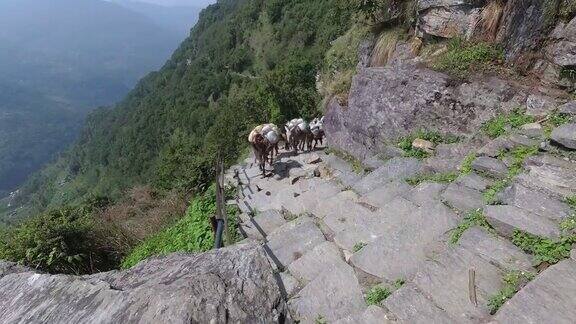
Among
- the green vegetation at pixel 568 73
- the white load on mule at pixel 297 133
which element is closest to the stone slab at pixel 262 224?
the white load on mule at pixel 297 133

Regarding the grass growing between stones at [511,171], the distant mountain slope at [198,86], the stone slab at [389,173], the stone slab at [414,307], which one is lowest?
the distant mountain slope at [198,86]

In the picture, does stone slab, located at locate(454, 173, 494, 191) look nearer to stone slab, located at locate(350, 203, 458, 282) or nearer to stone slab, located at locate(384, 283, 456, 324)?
stone slab, located at locate(350, 203, 458, 282)

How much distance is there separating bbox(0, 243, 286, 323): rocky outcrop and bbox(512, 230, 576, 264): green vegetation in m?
2.65

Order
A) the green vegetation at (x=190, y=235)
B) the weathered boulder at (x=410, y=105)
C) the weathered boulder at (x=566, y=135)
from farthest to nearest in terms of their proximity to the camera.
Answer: the weathered boulder at (x=410, y=105)
the green vegetation at (x=190, y=235)
the weathered boulder at (x=566, y=135)

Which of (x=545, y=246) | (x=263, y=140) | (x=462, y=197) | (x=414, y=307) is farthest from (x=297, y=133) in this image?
(x=414, y=307)

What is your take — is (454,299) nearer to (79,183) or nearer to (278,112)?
(278,112)

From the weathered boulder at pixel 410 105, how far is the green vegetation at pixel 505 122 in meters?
0.18

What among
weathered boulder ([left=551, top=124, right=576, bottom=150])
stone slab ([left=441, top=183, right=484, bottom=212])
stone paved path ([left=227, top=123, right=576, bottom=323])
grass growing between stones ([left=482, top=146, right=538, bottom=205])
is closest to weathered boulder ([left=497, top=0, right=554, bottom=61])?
stone paved path ([left=227, top=123, right=576, bottom=323])

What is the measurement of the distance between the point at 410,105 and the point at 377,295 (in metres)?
6.04

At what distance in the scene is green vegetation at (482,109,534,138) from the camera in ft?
25.4

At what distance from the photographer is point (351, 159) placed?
11156mm

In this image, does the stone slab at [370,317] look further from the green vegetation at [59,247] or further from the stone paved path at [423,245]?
the green vegetation at [59,247]

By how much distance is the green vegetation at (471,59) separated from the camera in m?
9.16

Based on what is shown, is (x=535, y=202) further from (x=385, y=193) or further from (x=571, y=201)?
(x=385, y=193)
